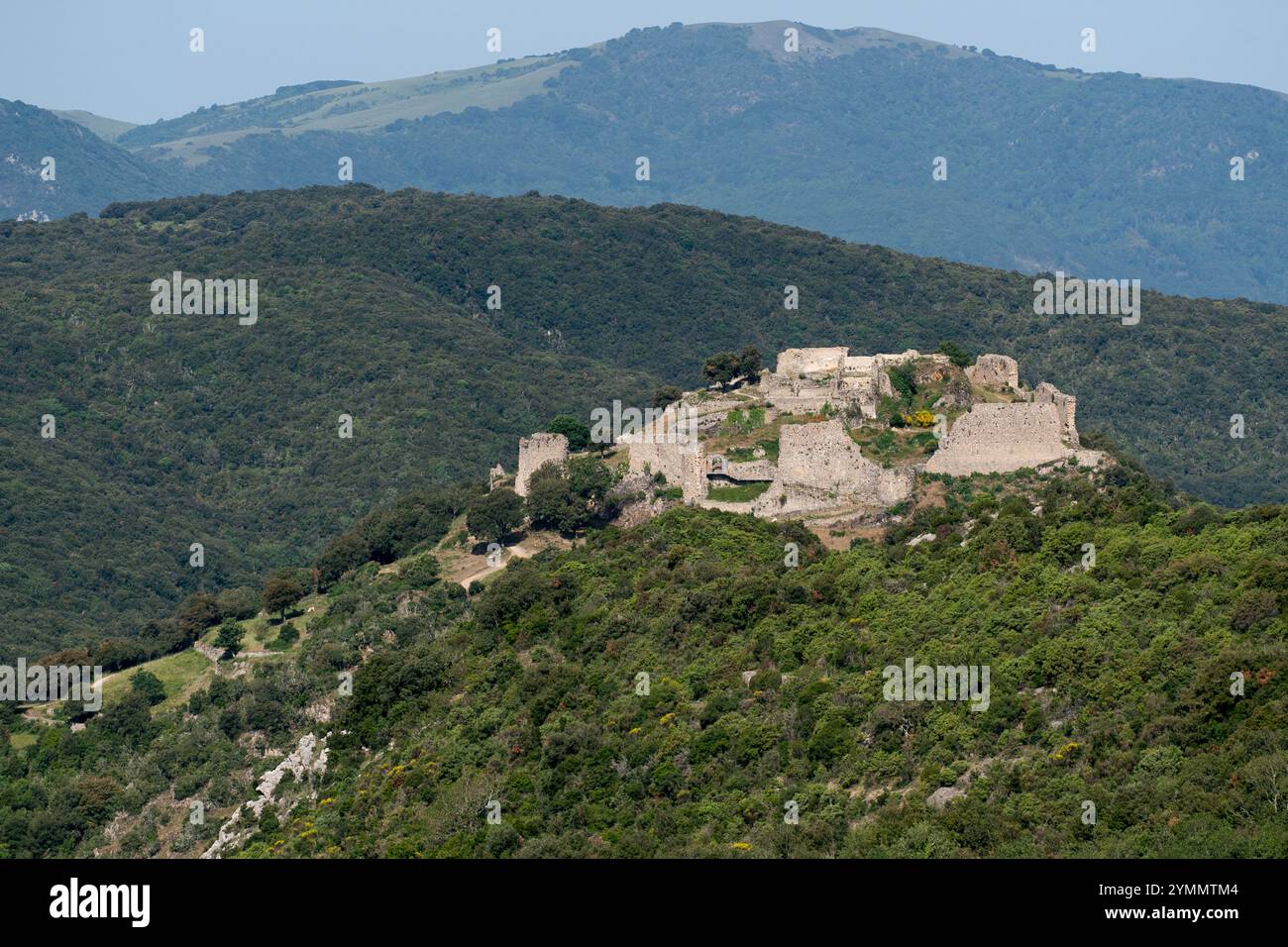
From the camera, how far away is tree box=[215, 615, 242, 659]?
2756 inches

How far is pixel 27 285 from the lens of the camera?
162 meters

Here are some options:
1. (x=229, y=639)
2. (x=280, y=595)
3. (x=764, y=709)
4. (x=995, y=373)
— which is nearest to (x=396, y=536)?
(x=280, y=595)

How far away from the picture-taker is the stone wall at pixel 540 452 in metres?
69.1

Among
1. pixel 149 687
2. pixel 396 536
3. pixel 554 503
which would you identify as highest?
pixel 554 503

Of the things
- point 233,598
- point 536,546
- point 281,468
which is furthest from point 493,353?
point 536,546

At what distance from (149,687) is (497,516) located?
12074mm

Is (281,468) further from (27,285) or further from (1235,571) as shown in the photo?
(1235,571)

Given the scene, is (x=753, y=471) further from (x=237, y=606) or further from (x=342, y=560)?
(x=237, y=606)

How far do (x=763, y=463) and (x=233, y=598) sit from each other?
22.7m

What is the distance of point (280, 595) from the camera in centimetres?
7219

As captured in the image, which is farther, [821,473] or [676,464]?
[676,464]

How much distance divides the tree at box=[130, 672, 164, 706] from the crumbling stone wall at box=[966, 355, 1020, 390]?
A: 27.2 m

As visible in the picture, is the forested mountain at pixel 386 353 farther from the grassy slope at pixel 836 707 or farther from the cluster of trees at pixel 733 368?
the grassy slope at pixel 836 707

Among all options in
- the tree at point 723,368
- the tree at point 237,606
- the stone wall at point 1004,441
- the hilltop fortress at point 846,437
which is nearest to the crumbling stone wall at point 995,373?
the hilltop fortress at point 846,437
